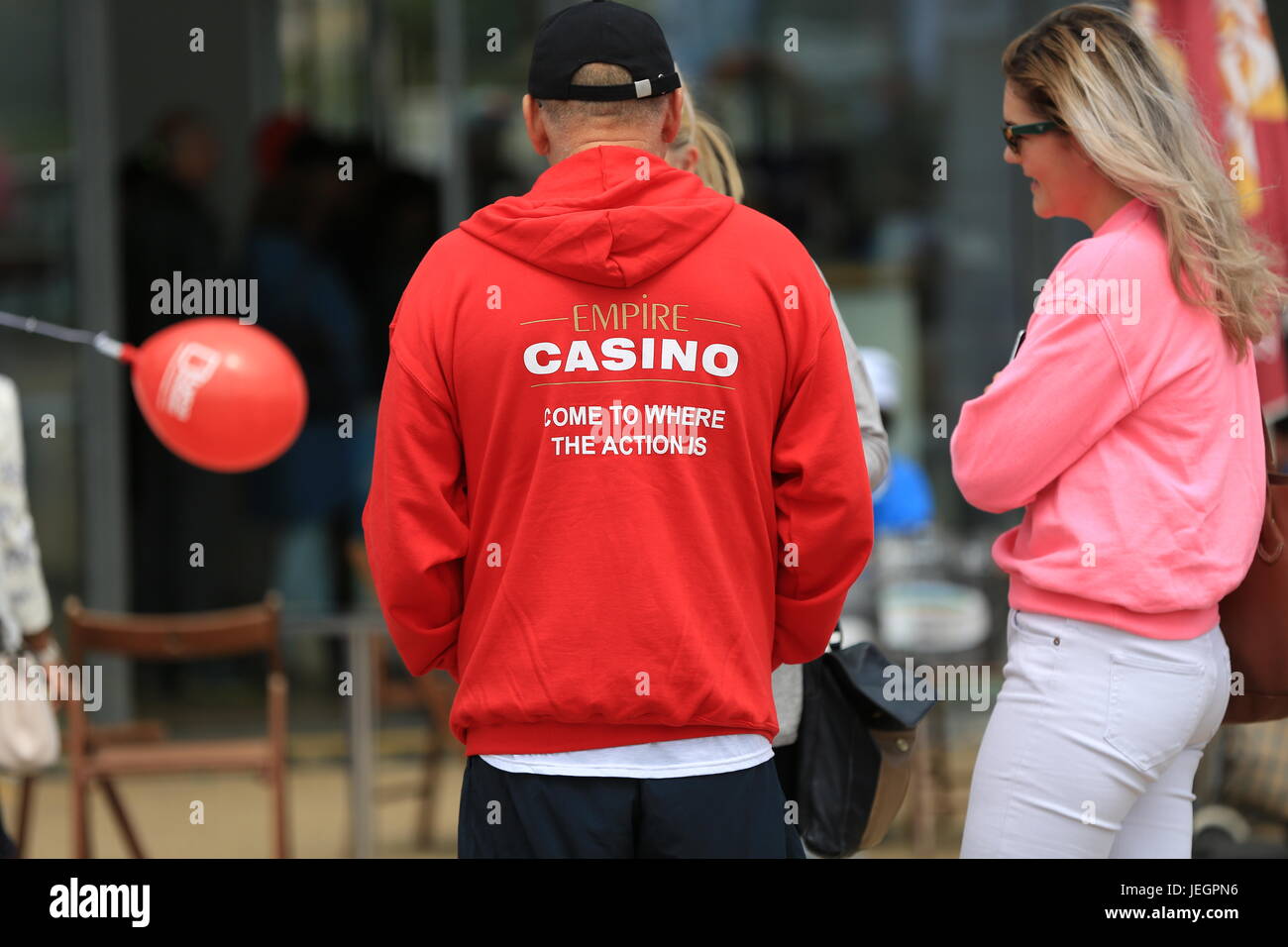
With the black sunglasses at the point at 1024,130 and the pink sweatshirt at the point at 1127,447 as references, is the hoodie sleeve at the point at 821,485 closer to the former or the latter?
the pink sweatshirt at the point at 1127,447

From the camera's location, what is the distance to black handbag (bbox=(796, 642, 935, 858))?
296 cm

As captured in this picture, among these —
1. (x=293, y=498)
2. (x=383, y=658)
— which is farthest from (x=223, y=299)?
(x=383, y=658)

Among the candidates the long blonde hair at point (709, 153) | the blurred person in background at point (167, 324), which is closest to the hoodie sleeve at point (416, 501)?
the long blonde hair at point (709, 153)

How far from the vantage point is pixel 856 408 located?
108 inches

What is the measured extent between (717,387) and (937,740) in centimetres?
410

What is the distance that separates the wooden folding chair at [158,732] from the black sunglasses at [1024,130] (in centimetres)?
319

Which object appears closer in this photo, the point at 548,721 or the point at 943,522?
the point at 548,721

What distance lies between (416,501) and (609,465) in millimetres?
290

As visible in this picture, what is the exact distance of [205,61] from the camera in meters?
7.47

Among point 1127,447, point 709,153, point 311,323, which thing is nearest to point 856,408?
point 1127,447

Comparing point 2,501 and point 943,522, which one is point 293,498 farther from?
point 2,501

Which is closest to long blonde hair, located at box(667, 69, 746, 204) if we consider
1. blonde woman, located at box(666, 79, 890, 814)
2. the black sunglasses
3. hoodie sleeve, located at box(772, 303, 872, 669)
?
blonde woman, located at box(666, 79, 890, 814)

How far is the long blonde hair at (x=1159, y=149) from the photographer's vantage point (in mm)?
2617
